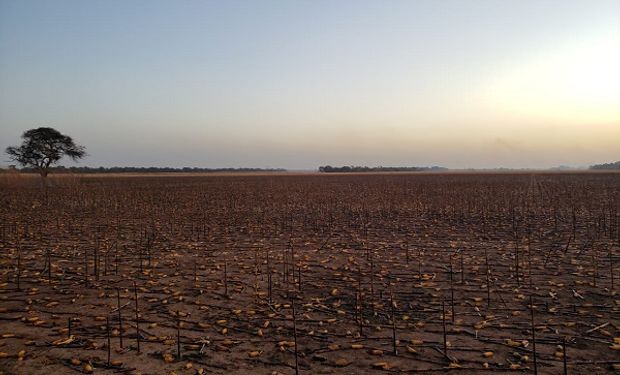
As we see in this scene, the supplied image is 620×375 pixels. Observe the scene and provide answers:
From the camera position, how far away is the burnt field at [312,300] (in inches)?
150

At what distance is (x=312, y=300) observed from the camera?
552 cm

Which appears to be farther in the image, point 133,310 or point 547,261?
point 547,261

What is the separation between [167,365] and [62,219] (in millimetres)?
12283

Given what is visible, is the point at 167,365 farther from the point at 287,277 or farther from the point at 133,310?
the point at 287,277

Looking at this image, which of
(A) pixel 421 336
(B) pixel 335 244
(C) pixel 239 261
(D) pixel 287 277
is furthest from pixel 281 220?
(A) pixel 421 336

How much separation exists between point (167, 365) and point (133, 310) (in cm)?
174

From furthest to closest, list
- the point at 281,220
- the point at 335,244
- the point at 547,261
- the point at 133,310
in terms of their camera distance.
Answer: the point at 281,220 < the point at 335,244 < the point at 547,261 < the point at 133,310

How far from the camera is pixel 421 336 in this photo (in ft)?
14.0

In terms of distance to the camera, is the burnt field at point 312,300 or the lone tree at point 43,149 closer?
the burnt field at point 312,300

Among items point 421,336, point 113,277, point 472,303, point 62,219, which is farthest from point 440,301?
point 62,219

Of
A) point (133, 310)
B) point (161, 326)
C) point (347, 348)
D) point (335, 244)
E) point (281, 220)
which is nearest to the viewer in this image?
point (347, 348)

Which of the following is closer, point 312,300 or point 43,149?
point 312,300

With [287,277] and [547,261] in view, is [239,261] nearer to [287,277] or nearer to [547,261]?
[287,277]

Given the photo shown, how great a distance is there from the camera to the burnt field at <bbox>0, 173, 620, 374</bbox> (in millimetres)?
3807
